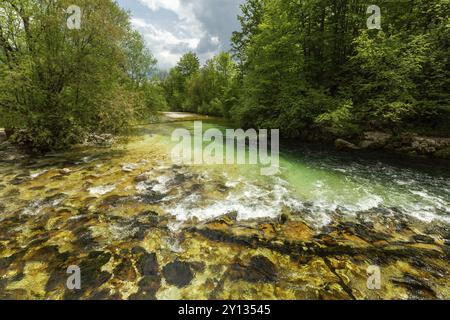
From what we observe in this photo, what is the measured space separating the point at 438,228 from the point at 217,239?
5290 millimetres

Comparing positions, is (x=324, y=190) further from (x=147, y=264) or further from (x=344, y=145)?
(x=344, y=145)

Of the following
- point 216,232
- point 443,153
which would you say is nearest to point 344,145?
point 443,153

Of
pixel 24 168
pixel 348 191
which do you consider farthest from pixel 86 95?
pixel 348 191

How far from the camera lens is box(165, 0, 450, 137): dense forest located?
11.3m

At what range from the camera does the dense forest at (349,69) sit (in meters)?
11.3

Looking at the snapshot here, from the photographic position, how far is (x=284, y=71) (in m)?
15.9

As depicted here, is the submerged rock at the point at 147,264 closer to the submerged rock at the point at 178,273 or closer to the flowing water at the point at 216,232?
the flowing water at the point at 216,232

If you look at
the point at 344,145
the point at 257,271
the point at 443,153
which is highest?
the point at 344,145

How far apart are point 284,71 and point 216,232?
1466 centimetres

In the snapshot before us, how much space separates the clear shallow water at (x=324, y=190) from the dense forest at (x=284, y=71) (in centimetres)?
346

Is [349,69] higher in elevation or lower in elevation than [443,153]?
higher

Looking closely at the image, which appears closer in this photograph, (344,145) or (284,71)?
(344,145)

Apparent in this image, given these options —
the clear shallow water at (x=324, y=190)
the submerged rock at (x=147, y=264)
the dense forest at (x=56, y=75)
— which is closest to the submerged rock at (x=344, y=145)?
the clear shallow water at (x=324, y=190)
